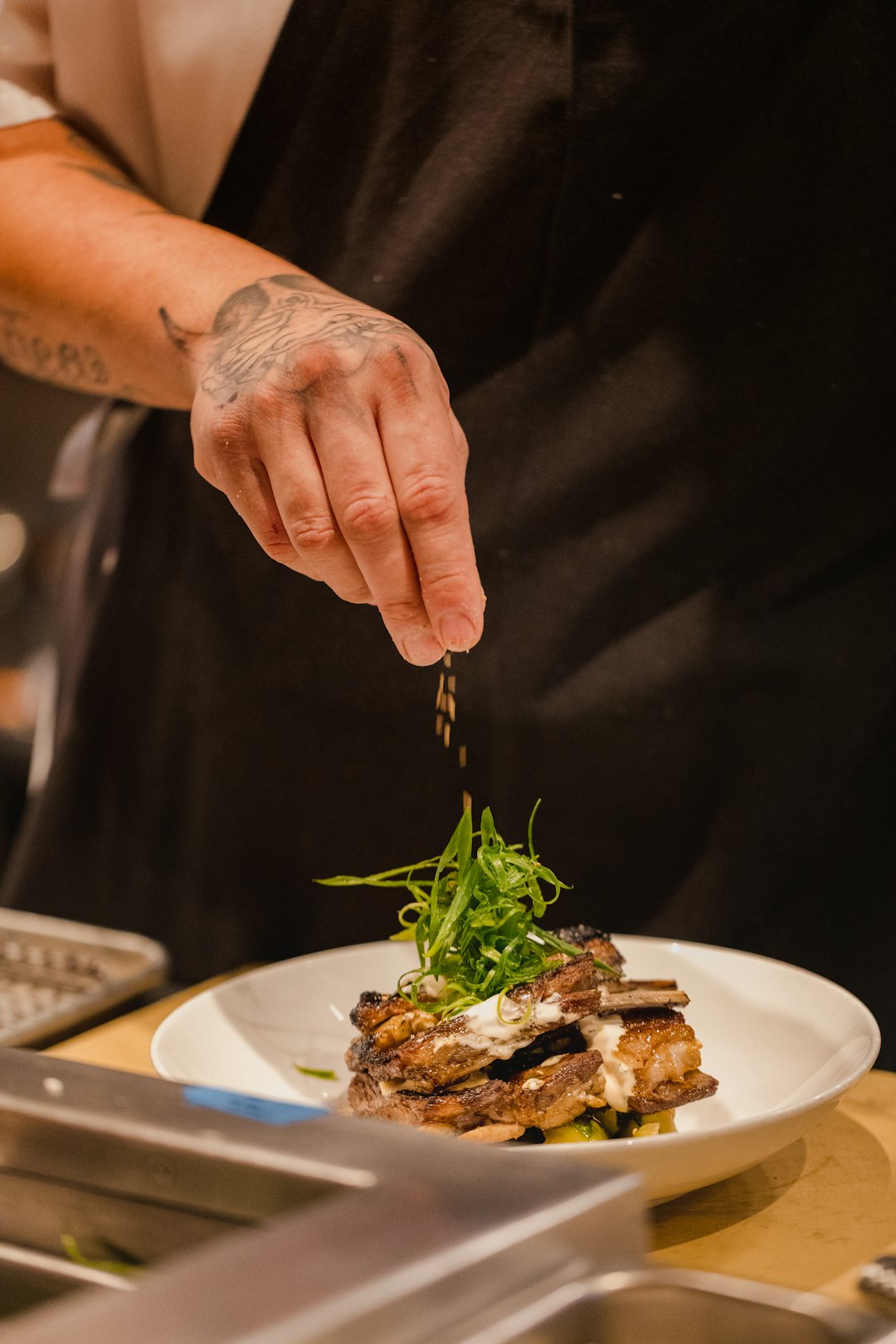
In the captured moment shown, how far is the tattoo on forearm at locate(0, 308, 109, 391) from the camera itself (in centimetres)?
143

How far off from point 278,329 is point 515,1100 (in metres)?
0.67

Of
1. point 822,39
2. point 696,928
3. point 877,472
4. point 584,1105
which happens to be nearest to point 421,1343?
point 584,1105

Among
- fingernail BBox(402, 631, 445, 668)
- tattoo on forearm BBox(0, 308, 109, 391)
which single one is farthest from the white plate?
tattoo on forearm BBox(0, 308, 109, 391)

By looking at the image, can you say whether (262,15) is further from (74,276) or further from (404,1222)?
(404,1222)

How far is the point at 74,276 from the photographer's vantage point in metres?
1.34

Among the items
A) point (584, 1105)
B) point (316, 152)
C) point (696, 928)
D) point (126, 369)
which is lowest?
point (696, 928)

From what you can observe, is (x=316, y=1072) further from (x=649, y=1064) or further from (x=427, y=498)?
(x=427, y=498)

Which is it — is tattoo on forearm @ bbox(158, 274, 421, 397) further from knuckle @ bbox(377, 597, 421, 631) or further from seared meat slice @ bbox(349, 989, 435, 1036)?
seared meat slice @ bbox(349, 989, 435, 1036)

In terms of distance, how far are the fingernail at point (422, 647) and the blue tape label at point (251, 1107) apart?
43 centimetres

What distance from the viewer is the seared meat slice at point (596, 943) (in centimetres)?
109

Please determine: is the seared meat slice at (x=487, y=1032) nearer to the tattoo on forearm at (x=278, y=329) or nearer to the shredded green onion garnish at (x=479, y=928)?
the shredded green onion garnish at (x=479, y=928)

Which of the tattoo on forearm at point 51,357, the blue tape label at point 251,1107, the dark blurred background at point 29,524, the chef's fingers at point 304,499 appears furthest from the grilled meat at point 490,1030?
the dark blurred background at point 29,524

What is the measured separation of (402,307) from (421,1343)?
115cm

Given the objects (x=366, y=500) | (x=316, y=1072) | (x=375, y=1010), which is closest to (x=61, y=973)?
(x=316, y=1072)
